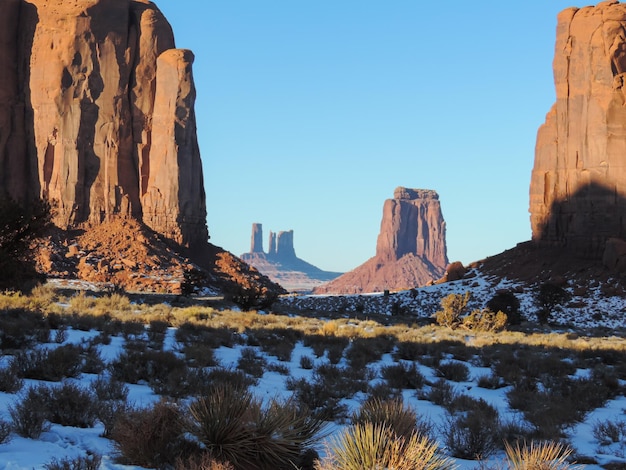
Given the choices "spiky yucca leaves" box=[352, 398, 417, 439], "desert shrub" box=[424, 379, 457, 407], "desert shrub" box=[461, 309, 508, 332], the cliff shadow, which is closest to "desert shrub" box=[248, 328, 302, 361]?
"desert shrub" box=[424, 379, 457, 407]

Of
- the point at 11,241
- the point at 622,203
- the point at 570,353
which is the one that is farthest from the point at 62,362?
the point at 622,203

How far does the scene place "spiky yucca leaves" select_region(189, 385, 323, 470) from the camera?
6340 mm

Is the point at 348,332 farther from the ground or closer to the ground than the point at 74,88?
closer to the ground

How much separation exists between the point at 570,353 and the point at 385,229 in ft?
584

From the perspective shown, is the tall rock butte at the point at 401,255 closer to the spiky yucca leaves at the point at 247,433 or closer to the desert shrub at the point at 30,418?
the desert shrub at the point at 30,418

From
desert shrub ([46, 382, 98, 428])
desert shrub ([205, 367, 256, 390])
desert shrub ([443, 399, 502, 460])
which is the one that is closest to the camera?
desert shrub ([46, 382, 98, 428])

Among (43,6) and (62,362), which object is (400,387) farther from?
(43,6)

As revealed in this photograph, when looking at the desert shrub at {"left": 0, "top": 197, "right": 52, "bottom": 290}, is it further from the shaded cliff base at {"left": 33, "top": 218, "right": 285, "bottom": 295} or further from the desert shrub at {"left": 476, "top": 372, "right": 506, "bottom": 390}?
the shaded cliff base at {"left": 33, "top": 218, "right": 285, "bottom": 295}

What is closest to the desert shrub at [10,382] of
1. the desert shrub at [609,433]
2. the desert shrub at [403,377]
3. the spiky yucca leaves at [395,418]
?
the spiky yucca leaves at [395,418]

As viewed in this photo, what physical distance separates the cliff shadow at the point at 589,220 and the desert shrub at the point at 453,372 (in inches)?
1688

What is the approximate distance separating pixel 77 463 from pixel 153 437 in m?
0.85

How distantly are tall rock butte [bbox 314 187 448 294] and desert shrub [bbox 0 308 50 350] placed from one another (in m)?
161

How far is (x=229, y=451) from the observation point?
6.32 meters

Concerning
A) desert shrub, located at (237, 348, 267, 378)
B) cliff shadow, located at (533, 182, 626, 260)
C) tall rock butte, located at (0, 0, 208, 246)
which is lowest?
desert shrub, located at (237, 348, 267, 378)
